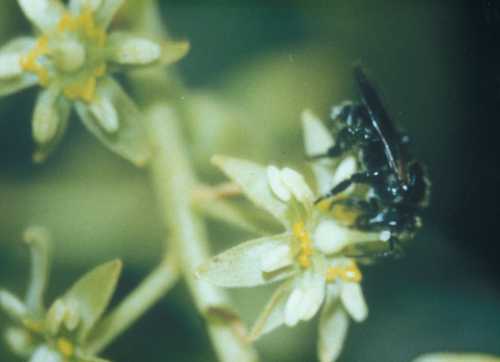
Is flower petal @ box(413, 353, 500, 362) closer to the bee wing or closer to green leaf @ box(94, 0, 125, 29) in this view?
the bee wing

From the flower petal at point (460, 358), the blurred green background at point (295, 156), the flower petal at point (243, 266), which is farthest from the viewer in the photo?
the blurred green background at point (295, 156)

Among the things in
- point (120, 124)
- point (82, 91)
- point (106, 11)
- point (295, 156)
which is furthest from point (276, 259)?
point (295, 156)

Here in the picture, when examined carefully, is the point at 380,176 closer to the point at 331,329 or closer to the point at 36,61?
the point at 331,329

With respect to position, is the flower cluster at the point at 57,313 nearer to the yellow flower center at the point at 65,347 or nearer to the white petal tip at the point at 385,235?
the yellow flower center at the point at 65,347

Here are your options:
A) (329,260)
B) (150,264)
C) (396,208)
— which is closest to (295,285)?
(329,260)

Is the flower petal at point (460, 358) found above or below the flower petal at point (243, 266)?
below

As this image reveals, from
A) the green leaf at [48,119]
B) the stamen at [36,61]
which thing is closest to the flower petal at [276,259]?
the green leaf at [48,119]

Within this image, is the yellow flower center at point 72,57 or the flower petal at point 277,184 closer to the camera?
the flower petal at point 277,184
